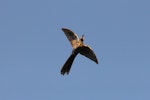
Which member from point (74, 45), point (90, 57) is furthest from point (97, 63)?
point (74, 45)

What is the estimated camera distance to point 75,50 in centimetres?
1911

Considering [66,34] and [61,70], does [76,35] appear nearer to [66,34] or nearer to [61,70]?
[66,34]

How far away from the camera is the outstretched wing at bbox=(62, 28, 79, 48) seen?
1928 centimetres

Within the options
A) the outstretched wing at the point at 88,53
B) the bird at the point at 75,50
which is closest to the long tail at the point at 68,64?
the bird at the point at 75,50

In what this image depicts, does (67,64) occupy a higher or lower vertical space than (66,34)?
lower

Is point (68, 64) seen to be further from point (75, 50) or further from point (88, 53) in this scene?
point (88, 53)

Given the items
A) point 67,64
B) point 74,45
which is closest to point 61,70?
point 67,64

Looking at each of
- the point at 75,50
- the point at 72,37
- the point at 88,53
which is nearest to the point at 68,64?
the point at 75,50

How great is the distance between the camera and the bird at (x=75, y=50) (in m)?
19.0

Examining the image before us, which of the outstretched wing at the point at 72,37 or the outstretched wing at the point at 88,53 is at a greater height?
the outstretched wing at the point at 72,37

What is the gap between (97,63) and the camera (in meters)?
19.4

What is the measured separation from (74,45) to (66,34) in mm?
1065

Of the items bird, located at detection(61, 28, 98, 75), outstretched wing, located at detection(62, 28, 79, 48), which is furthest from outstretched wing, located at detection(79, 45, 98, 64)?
outstretched wing, located at detection(62, 28, 79, 48)

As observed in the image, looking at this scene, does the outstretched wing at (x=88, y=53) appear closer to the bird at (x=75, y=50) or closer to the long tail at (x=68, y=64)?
the bird at (x=75, y=50)
